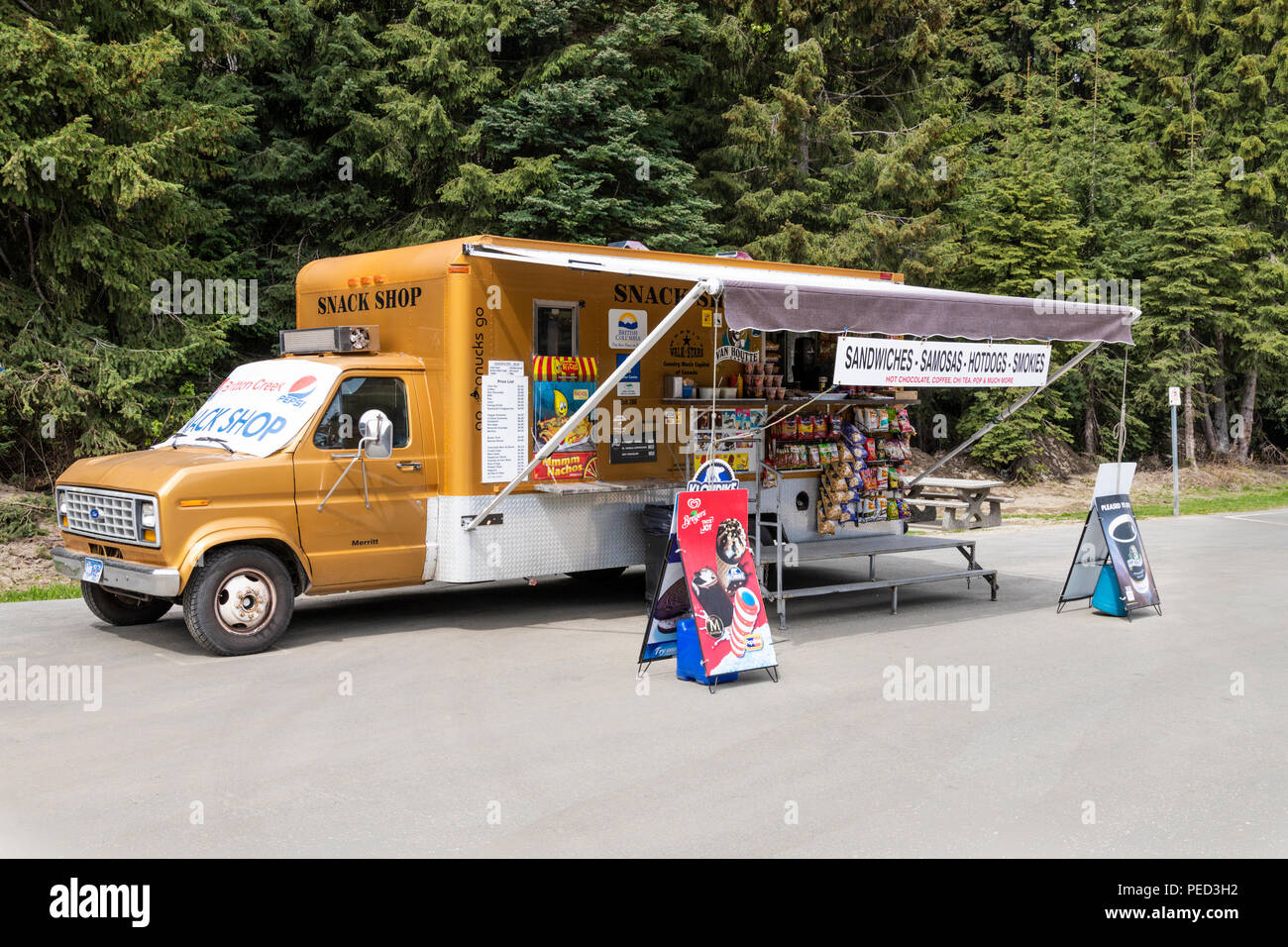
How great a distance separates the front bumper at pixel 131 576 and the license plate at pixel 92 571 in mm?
37

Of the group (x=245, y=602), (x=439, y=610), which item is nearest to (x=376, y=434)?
(x=245, y=602)

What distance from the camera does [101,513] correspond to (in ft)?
31.7

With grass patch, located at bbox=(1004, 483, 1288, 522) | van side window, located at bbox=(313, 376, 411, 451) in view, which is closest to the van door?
van side window, located at bbox=(313, 376, 411, 451)

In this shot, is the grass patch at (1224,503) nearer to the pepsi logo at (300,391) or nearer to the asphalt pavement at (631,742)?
the asphalt pavement at (631,742)

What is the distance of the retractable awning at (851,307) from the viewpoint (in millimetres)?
9453

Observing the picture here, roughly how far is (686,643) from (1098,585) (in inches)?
199

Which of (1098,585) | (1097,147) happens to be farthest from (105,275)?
(1097,147)

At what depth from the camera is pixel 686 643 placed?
866 cm

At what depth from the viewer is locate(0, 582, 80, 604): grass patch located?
39.8 ft

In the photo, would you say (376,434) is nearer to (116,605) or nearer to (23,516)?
(116,605)

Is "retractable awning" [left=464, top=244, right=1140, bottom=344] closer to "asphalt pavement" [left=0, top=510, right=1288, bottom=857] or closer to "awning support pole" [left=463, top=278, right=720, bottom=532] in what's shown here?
"awning support pole" [left=463, top=278, right=720, bottom=532]

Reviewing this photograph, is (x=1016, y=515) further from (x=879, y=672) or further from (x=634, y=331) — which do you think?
(x=879, y=672)

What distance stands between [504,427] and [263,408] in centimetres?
209

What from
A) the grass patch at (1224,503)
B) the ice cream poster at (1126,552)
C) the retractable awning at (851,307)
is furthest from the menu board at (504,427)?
the grass patch at (1224,503)
